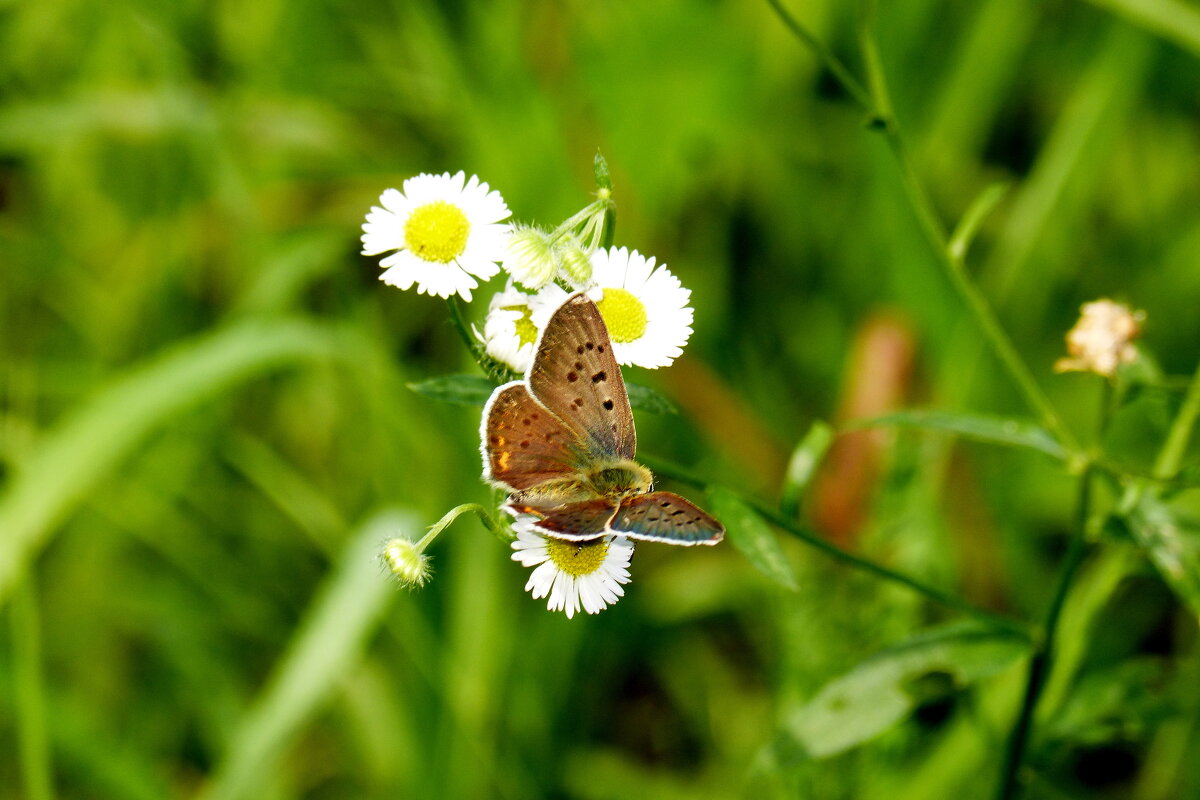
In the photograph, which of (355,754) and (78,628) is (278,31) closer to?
(78,628)

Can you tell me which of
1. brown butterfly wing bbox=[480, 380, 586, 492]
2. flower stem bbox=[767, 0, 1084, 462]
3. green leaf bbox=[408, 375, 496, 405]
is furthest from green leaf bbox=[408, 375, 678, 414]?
flower stem bbox=[767, 0, 1084, 462]

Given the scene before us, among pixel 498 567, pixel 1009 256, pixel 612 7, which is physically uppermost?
pixel 612 7

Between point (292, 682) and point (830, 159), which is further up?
point (830, 159)

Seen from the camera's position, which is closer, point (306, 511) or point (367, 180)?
point (306, 511)

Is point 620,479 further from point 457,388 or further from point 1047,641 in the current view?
point 1047,641

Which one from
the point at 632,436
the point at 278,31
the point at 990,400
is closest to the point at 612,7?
the point at 278,31

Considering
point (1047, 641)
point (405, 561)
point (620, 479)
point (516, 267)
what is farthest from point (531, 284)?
point (1047, 641)

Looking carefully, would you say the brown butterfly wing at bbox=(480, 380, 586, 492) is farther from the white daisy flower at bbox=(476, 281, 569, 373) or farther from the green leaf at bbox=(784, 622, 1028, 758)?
the green leaf at bbox=(784, 622, 1028, 758)
